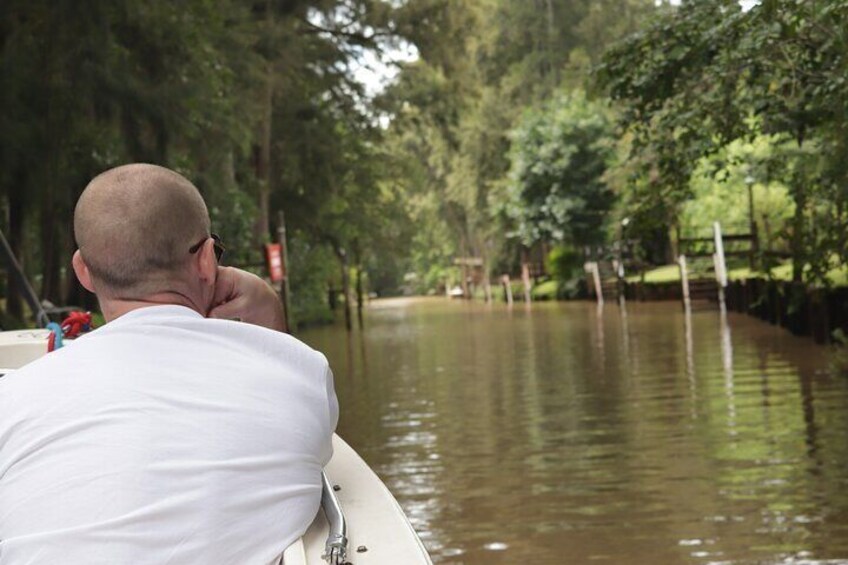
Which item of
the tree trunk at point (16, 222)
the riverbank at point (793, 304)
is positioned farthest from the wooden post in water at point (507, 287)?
the tree trunk at point (16, 222)

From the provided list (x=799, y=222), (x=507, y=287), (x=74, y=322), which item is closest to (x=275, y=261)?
(x=799, y=222)

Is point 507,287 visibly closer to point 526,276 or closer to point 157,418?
point 526,276

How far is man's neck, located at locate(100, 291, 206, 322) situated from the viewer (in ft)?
10.0

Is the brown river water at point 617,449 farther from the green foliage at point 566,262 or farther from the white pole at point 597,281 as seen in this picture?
the green foliage at point 566,262

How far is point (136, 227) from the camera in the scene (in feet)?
9.70

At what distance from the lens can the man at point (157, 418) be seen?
9.00ft

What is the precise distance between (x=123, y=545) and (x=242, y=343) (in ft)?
1.66

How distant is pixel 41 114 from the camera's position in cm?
1981

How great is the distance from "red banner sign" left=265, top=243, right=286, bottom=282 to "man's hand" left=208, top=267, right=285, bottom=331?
2881 cm

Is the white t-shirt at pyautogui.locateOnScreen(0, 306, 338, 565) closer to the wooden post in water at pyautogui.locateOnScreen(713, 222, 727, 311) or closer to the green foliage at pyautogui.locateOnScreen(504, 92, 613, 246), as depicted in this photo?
the wooden post in water at pyautogui.locateOnScreen(713, 222, 727, 311)

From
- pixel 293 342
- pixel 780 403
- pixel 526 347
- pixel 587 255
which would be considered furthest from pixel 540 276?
pixel 293 342

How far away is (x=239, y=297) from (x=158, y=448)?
5.39 ft

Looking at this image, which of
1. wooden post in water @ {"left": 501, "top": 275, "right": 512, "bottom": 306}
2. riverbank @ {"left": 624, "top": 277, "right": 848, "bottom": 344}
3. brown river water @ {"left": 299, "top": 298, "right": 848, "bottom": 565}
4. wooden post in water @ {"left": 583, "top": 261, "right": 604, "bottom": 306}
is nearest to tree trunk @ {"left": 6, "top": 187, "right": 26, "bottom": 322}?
brown river water @ {"left": 299, "top": 298, "right": 848, "bottom": 565}

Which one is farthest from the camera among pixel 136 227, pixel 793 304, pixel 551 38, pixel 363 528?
pixel 551 38
